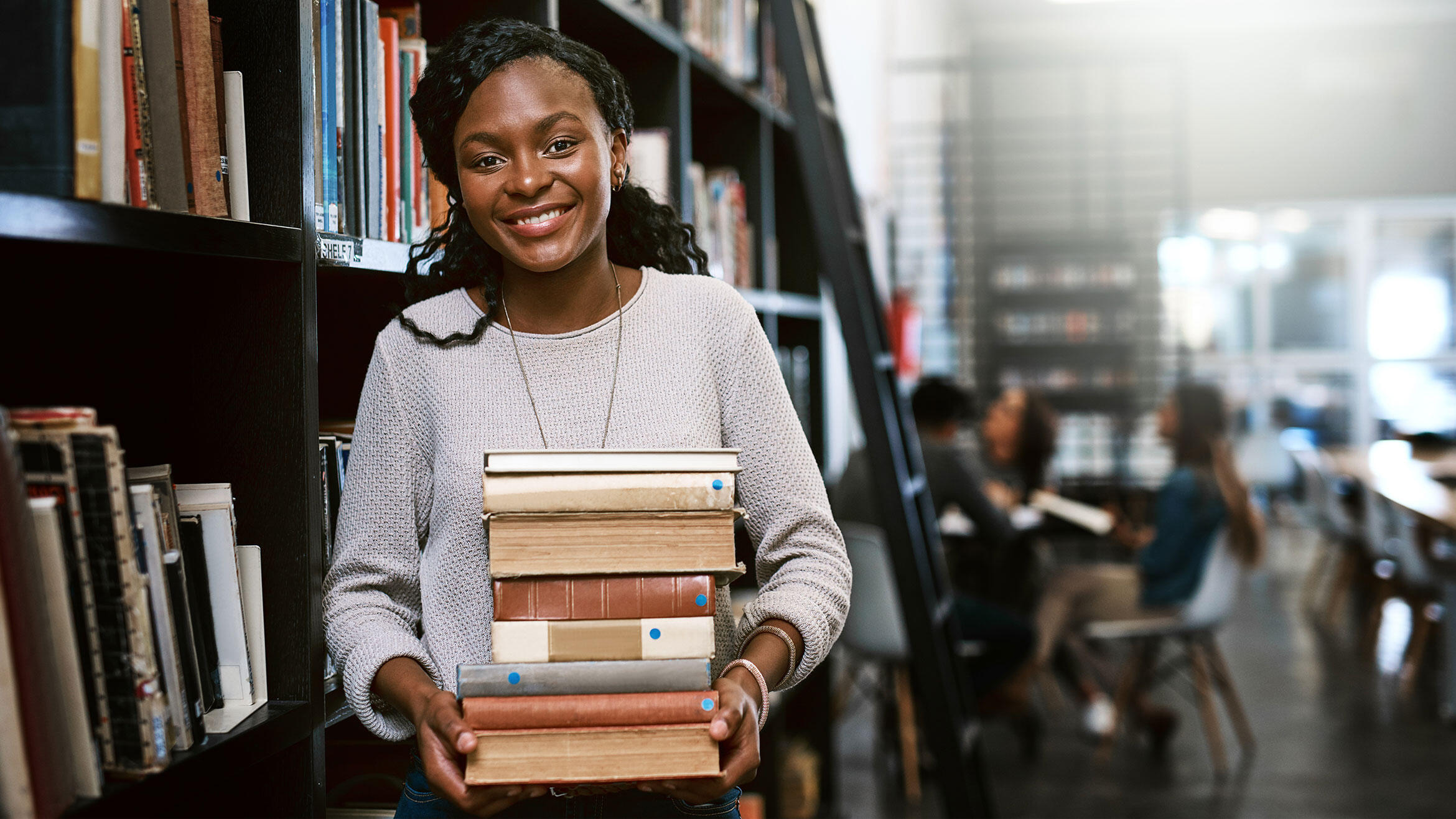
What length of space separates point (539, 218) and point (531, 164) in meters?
0.05

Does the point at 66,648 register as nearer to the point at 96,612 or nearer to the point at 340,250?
the point at 96,612

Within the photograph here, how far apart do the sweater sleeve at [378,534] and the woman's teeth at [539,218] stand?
197 millimetres

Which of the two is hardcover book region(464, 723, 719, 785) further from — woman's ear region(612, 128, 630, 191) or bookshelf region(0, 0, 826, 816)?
woman's ear region(612, 128, 630, 191)

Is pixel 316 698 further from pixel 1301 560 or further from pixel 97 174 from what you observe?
pixel 1301 560

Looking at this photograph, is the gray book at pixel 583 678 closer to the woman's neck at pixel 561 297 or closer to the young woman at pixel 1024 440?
the woman's neck at pixel 561 297

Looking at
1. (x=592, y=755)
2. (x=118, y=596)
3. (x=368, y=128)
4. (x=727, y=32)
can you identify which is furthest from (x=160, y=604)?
(x=727, y=32)

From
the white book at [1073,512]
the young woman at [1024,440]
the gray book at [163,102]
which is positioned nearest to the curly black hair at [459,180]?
the gray book at [163,102]

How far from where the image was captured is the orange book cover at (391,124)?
4.50ft

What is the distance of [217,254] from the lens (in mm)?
998

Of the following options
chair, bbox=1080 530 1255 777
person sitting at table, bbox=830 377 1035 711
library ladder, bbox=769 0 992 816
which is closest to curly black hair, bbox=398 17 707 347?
library ladder, bbox=769 0 992 816

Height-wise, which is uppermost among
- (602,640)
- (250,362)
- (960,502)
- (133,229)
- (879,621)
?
(133,229)

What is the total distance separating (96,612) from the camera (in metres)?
0.88

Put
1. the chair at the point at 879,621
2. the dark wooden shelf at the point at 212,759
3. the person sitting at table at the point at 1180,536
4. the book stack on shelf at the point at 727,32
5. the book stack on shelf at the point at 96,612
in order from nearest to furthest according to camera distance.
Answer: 1. the book stack on shelf at the point at 96,612
2. the dark wooden shelf at the point at 212,759
3. the book stack on shelf at the point at 727,32
4. the chair at the point at 879,621
5. the person sitting at table at the point at 1180,536

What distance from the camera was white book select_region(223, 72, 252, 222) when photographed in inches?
43.9
